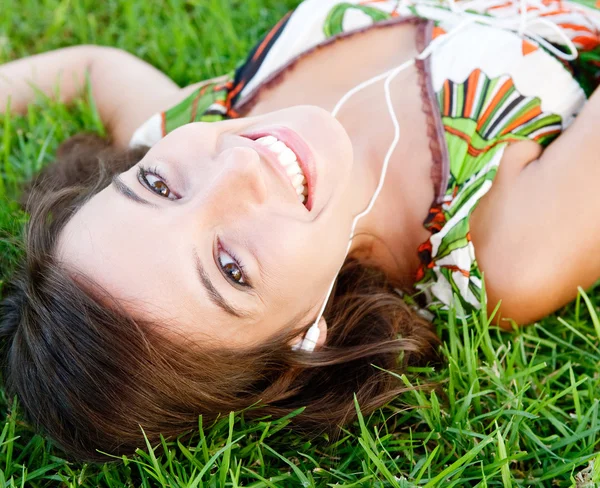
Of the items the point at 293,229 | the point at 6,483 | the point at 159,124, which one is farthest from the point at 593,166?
the point at 6,483

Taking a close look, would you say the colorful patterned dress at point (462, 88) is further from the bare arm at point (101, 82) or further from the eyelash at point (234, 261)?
the eyelash at point (234, 261)

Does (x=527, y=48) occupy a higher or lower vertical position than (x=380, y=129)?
higher

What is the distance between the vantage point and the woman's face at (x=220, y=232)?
1.59m

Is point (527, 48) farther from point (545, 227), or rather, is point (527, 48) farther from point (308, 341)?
point (308, 341)

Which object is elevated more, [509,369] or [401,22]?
[401,22]

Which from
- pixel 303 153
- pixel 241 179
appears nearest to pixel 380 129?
pixel 303 153

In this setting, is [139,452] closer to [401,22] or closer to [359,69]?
[359,69]

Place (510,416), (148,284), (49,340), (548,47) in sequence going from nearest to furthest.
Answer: (148,284), (49,340), (510,416), (548,47)

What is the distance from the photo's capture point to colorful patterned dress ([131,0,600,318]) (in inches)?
79.8

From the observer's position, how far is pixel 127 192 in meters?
1.71

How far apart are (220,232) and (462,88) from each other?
3.30 ft

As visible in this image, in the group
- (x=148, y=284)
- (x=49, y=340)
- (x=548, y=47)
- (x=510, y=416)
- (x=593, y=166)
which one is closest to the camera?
(x=148, y=284)

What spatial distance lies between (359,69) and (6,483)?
1799 mm

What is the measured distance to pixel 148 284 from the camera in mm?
1580
